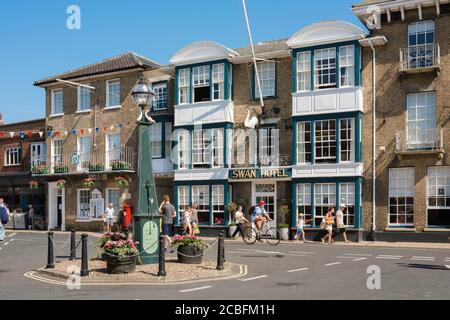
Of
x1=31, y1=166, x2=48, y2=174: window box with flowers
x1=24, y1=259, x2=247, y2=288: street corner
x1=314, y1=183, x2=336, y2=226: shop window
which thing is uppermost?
x1=31, y1=166, x2=48, y2=174: window box with flowers

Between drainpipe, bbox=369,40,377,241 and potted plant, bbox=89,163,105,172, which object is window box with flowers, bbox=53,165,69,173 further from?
drainpipe, bbox=369,40,377,241

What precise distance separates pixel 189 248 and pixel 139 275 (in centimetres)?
235

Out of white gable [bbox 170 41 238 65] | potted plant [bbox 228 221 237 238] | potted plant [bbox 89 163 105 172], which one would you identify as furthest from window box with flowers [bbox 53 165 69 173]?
potted plant [bbox 228 221 237 238]

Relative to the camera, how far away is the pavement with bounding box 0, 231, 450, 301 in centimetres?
1105

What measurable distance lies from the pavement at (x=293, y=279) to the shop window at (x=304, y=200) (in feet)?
20.6

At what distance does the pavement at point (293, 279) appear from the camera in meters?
11.1

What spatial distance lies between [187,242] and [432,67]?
15.1m

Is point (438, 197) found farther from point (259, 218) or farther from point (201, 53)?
point (201, 53)

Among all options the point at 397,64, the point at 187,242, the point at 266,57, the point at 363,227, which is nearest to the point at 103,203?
the point at 266,57

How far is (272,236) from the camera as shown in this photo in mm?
24641

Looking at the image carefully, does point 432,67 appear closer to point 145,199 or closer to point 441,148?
point 441,148

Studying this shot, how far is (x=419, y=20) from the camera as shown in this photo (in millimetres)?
25938

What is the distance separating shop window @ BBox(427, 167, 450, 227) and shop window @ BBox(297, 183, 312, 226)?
17.6 ft

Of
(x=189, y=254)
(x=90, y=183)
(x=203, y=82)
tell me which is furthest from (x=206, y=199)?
(x=189, y=254)
